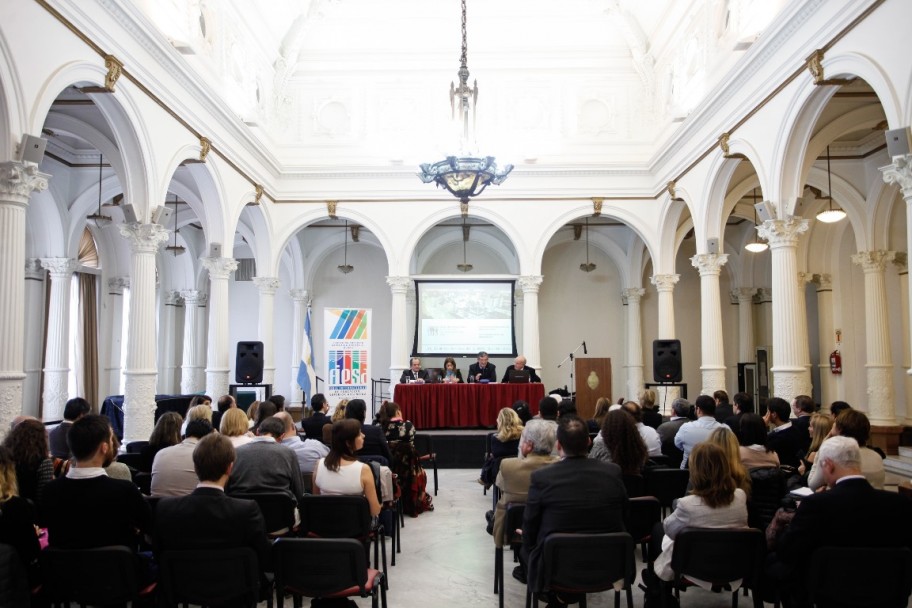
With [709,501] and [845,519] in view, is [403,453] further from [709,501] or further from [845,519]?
[845,519]

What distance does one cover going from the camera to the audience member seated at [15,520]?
3143 mm

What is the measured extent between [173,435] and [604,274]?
14.5 m

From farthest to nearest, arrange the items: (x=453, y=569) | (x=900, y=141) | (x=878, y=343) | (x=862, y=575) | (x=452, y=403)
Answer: (x=452, y=403) < (x=878, y=343) < (x=900, y=141) < (x=453, y=569) < (x=862, y=575)

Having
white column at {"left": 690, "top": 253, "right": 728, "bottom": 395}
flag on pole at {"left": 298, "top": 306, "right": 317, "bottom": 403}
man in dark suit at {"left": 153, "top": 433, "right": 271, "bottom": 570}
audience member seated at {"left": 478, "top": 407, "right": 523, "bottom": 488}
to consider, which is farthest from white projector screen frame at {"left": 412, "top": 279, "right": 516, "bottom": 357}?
man in dark suit at {"left": 153, "top": 433, "right": 271, "bottom": 570}

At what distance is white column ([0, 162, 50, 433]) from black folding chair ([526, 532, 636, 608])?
496 cm

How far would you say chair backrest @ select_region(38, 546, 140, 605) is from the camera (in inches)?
125

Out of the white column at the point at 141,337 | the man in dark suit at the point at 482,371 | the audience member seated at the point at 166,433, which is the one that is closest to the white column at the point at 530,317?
the man in dark suit at the point at 482,371

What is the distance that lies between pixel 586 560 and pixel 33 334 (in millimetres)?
12700

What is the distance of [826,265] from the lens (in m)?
13.5

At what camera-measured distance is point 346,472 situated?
13.9 ft

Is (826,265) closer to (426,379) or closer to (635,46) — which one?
(635,46)

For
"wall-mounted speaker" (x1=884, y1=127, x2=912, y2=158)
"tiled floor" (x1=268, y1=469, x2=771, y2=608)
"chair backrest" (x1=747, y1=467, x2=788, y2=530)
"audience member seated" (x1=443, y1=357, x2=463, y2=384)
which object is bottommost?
"tiled floor" (x1=268, y1=469, x2=771, y2=608)

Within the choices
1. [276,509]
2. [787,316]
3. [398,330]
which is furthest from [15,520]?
[398,330]

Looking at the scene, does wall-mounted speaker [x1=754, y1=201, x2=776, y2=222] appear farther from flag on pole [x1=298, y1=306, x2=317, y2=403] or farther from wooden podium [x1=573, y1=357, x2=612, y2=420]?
flag on pole [x1=298, y1=306, x2=317, y2=403]
